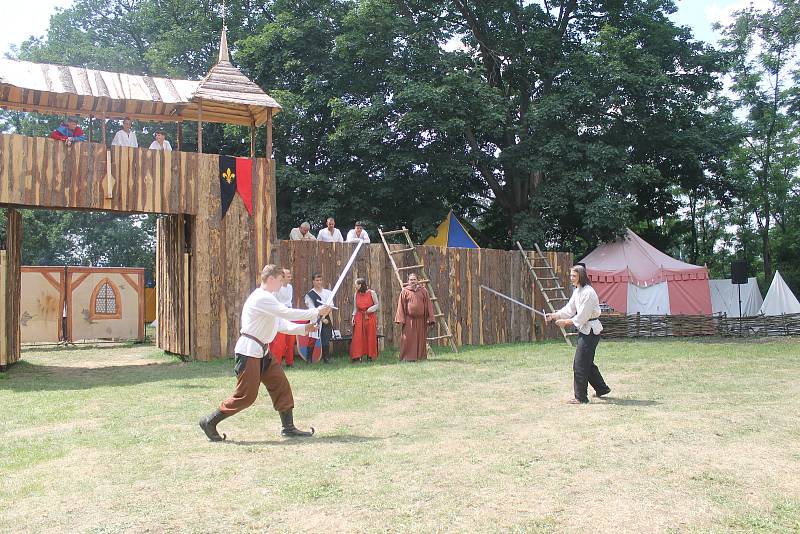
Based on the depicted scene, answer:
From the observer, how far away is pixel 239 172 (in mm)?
12656

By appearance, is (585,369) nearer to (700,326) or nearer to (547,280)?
(547,280)

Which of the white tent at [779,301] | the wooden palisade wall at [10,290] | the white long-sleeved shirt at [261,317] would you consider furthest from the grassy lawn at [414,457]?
the white tent at [779,301]

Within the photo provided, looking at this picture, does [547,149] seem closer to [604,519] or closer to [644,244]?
[644,244]

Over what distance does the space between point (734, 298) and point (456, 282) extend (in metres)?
15.2

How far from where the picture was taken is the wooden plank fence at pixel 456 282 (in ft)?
42.9

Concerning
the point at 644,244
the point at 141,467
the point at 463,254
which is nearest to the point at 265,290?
the point at 141,467

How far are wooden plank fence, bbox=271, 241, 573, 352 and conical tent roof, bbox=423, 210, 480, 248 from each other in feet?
12.6

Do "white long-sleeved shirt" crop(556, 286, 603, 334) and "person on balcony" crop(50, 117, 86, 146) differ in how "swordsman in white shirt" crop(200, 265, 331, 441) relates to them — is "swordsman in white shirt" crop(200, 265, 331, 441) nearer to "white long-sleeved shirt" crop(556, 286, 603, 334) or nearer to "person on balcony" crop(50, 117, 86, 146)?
"white long-sleeved shirt" crop(556, 286, 603, 334)

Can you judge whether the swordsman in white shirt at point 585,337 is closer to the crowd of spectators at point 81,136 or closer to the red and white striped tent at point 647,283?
the crowd of spectators at point 81,136

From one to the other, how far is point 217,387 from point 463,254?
24.2ft

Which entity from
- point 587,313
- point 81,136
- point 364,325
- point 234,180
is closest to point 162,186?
point 234,180

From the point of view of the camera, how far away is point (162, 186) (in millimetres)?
11867

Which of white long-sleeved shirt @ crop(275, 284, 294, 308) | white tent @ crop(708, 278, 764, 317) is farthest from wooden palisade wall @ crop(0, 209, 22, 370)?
white tent @ crop(708, 278, 764, 317)

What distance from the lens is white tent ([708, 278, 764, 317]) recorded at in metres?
24.7
